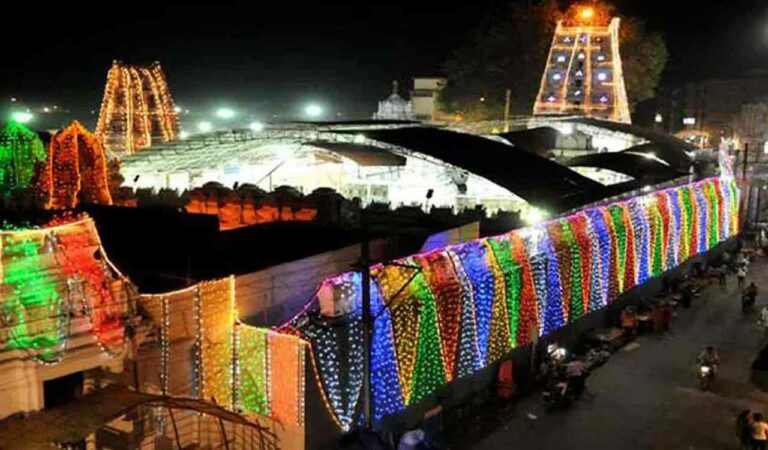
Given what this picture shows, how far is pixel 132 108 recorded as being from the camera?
105ft

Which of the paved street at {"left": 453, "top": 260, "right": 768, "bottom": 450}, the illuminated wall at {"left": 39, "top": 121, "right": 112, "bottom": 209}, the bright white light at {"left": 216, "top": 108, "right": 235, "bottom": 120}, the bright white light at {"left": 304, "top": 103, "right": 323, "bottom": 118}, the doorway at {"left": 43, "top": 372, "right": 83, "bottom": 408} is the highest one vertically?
the bright white light at {"left": 304, "top": 103, "right": 323, "bottom": 118}

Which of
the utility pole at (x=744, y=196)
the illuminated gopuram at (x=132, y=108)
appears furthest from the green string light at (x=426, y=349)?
the utility pole at (x=744, y=196)

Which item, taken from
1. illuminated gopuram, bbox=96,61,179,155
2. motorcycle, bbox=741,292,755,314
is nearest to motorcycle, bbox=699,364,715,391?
motorcycle, bbox=741,292,755,314

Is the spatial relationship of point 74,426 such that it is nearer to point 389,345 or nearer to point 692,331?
point 389,345

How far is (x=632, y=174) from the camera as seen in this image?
97.2 feet

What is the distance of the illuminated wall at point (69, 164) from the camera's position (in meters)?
12.7

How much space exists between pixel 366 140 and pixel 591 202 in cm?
785

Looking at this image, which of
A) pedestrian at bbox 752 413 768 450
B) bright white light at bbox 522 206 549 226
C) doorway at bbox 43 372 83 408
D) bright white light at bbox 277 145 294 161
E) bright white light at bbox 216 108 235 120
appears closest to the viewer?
doorway at bbox 43 372 83 408

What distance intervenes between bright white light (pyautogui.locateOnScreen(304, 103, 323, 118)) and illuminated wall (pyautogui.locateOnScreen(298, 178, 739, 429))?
43369mm

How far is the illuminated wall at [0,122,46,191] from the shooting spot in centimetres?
1332

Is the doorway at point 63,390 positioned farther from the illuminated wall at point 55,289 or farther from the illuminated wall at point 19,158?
the illuminated wall at point 19,158

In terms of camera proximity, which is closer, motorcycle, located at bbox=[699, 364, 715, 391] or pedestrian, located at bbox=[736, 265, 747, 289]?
motorcycle, located at bbox=[699, 364, 715, 391]

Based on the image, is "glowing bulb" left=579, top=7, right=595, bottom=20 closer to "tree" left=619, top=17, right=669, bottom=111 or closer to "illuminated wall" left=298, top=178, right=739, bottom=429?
"tree" left=619, top=17, right=669, bottom=111

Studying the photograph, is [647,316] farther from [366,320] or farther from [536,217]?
[366,320]
